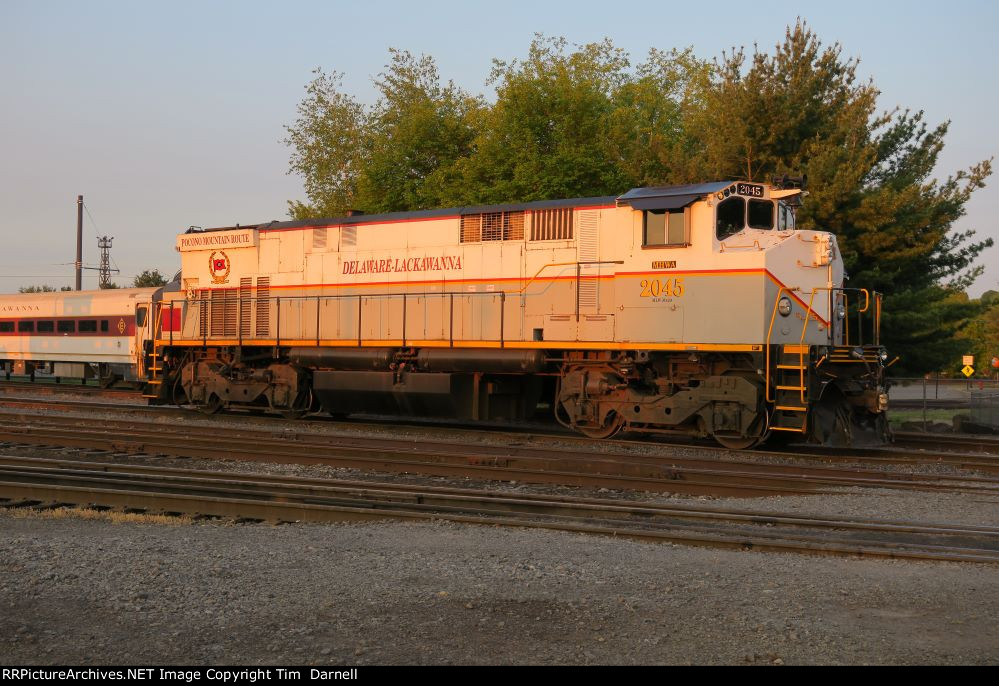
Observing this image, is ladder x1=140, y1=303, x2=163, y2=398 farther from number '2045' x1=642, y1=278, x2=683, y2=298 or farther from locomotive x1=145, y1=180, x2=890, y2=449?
number '2045' x1=642, y1=278, x2=683, y2=298

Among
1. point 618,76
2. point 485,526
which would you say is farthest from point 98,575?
point 618,76

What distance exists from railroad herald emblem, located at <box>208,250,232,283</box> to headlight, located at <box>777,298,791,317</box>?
1129 cm

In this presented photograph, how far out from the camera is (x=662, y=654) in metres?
5.01

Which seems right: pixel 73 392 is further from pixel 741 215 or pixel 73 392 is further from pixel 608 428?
pixel 741 215

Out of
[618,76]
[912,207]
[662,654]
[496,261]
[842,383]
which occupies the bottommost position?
[662,654]

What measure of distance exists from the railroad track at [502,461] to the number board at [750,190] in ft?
13.0

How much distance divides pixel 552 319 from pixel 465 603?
32.0ft

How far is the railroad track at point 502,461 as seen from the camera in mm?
11070

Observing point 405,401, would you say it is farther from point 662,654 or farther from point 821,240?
point 662,654

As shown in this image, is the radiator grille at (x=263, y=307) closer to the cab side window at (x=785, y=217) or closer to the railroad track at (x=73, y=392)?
the railroad track at (x=73, y=392)

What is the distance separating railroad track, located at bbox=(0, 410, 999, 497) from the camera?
11.1 m

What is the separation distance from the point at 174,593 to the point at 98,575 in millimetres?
805

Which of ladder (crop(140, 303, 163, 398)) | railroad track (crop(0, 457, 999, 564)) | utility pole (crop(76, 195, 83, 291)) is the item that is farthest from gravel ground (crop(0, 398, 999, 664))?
utility pole (crop(76, 195, 83, 291))

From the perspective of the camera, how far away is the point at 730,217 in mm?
13867
